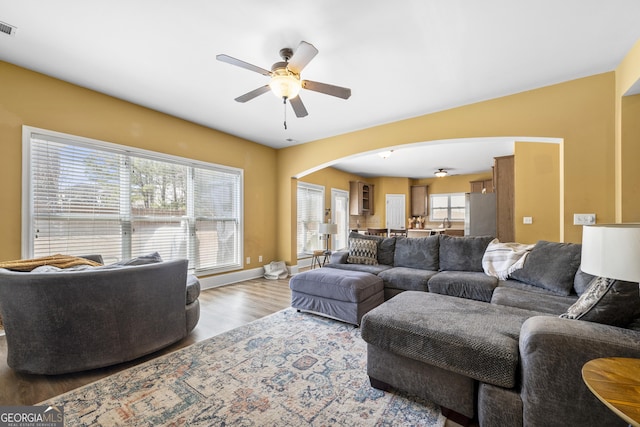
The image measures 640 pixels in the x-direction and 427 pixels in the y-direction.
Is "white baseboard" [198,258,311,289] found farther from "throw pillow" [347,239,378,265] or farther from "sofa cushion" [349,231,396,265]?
"sofa cushion" [349,231,396,265]

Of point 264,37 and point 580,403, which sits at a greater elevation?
point 264,37

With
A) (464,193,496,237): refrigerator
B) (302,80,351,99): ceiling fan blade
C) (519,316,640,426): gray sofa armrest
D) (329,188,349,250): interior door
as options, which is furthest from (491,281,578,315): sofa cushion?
(329,188,349,250): interior door

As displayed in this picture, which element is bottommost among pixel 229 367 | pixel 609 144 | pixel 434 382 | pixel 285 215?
pixel 229 367

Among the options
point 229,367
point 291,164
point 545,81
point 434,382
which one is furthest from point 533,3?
point 291,164

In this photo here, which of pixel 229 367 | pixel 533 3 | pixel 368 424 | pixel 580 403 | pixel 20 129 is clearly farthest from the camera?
pixel 20 129

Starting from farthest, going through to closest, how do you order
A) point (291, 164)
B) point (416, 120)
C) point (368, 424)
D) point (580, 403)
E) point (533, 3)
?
1. point (291, 164)
2. point (416, 120)
3. point (533, 3)
4. point (368, 424)
5. point (580, 403)

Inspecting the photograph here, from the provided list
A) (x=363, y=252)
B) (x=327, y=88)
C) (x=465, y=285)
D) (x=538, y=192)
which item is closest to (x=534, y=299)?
(x=465, y=285)

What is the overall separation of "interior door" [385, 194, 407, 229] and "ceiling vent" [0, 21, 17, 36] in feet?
26.9

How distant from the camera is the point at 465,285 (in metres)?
2.82

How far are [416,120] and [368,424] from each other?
3661 mm

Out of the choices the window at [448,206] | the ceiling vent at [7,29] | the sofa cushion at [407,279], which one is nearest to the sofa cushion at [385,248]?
the sofa cushion at [407,279]

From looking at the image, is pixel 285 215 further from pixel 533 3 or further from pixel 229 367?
pixel 533 3

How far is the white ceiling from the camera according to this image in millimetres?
1888

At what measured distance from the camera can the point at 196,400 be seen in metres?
1.67
